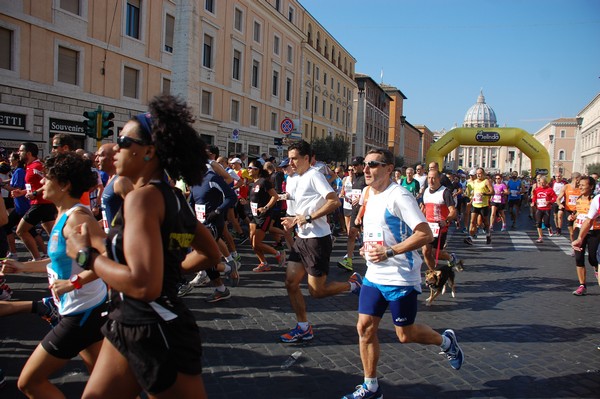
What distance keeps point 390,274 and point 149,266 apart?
216 cm

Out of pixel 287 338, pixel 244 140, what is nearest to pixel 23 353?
pixel 287 338

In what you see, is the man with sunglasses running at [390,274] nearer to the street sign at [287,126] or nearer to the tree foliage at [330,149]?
the street sign at [287,126]

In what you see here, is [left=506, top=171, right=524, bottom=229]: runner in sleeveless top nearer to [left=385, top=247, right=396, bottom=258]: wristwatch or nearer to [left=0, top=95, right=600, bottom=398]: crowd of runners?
[left=0, top=95, right=600, bottom=398]: crowd of runners

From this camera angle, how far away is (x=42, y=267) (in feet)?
10.1

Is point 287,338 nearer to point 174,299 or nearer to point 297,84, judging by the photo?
point 174,299

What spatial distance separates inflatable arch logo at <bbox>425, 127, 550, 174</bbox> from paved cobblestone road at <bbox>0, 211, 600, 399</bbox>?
2678 cm

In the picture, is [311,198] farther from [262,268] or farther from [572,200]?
[572,200]

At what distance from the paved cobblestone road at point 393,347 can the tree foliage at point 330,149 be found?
36.6 m

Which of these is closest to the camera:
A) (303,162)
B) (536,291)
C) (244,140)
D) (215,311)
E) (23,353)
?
(23,353)

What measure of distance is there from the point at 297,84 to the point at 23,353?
40408 mm

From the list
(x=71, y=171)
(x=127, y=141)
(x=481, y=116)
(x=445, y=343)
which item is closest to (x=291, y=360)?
(x=445, y=343)

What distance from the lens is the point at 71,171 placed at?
3.05 m

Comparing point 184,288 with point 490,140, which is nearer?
point 184,288

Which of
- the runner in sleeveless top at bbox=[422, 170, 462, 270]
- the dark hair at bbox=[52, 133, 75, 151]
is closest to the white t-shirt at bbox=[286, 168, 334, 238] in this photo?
the runner in sleeveless top at bbox=[422, 170, 462, 270]
